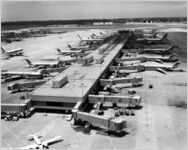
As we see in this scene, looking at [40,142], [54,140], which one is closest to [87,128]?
[54,140]

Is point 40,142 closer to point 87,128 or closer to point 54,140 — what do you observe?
point 54,140

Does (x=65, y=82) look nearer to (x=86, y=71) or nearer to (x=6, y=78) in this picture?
(x=86, y=71)

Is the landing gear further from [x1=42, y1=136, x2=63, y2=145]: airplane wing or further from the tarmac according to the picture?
[x1=42, y1=136, x2=63, y2=145]: airplane wing

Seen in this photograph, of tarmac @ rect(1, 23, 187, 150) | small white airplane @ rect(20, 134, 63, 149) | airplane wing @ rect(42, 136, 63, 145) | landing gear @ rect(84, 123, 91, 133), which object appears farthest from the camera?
landing gear @ rect(84, 123, 91, 133)

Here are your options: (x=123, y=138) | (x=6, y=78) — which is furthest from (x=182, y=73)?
(x=6, y=78)

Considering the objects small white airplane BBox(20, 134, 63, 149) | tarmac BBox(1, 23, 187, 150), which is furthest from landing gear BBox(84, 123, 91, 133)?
small white airplane BBox(20, 134, 63, 149)

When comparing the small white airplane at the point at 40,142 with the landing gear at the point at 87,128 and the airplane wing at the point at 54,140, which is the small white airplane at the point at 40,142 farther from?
the landing gear at the point at 87,128

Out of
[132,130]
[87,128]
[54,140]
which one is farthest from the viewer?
[87,128]

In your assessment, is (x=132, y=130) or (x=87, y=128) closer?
(x=132, y=130)

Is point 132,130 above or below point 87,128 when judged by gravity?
below

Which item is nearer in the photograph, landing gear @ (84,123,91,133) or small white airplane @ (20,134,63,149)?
small white airplane @ (20,134,63,149)

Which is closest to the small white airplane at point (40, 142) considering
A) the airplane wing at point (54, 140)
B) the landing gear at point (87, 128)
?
the airplane wing at point (54, 140)
